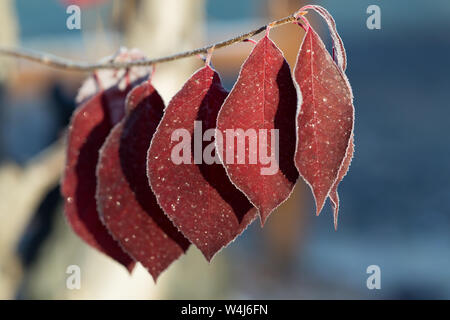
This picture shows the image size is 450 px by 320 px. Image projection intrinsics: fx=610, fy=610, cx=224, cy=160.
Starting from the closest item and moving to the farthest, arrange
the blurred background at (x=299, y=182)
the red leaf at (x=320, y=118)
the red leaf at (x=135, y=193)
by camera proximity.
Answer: the red leaf at (x=320, y=118) → the red leaf at (x=135, y=193) → the blurred background at (x=299, y=182)

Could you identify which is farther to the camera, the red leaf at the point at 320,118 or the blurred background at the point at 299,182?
the blurred background at the point at 299,182

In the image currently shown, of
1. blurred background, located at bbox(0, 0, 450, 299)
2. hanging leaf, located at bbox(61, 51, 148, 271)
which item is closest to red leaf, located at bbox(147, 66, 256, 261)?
hanging leaf, located at bbox(61, 51, 148, 271)

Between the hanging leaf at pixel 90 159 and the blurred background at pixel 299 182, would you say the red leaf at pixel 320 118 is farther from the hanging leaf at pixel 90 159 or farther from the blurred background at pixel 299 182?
the blurred background at pixel 299 182

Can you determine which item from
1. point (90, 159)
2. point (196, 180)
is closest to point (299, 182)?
point (90, 159)

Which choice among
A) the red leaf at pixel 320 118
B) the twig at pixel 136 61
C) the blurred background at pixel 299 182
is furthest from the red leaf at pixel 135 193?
the blurred background at pixel 299 182

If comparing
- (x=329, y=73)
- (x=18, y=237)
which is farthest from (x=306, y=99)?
(x=18, y=237)

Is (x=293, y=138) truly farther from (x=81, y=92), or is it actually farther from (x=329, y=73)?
(x=81, y=92)
